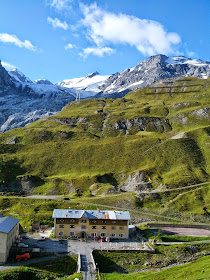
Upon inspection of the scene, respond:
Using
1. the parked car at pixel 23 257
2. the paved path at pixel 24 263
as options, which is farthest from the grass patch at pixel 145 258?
the parked car at pixel 23 257

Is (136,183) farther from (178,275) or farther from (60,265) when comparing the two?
(178,275)

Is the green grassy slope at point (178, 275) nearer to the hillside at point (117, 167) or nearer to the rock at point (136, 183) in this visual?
the hillside at point (117, 167)

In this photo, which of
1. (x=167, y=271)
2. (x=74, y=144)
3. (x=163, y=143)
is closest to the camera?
(x=167, y=271)

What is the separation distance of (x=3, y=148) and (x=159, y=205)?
4234 inches

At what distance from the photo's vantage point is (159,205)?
116625mm

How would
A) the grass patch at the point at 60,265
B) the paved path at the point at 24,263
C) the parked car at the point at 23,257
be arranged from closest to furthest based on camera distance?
the paved path at the point at 24,263
the grass patch at the point at 60,265
the parked car at the point at 23,257

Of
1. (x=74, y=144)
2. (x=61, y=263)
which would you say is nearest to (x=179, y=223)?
(x=61, y=263)

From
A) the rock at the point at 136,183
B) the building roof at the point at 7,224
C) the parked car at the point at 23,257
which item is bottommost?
the parked car at the point at 23,257

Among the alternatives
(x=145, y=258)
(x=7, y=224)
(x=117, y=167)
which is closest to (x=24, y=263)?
(x=7, y=224)

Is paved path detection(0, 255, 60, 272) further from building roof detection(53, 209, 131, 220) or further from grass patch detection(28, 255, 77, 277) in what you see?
building roof detection(53, 209, 131, 220)

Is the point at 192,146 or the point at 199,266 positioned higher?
the point at 192,146

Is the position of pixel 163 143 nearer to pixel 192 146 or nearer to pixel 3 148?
pixel 192 146

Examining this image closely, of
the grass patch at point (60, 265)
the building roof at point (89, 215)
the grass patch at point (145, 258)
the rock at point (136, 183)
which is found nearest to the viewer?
the grass patch at point (60, 265)

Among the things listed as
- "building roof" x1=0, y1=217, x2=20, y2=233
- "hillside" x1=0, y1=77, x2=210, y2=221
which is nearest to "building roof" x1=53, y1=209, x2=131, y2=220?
"building roof" x1=0, y1=217, x2=20, y2=233
